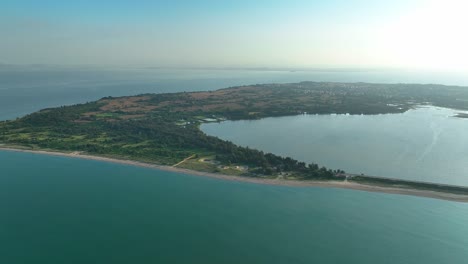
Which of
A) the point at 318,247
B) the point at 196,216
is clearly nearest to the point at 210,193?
the point at 196,216

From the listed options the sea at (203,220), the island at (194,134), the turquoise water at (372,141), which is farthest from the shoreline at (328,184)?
the turquoise water at (372,141)

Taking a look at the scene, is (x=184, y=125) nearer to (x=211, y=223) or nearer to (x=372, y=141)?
(x=372, y=141)

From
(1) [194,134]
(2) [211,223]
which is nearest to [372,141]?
(1) [194,134]

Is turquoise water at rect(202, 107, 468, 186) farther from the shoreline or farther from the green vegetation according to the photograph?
the green vegetation

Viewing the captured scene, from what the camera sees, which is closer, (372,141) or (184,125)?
(372,141)

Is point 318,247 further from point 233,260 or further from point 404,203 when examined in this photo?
point 404,203
